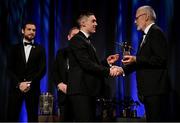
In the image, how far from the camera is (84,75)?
12.1ft

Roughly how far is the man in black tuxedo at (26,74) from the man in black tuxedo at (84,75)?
2.57ft

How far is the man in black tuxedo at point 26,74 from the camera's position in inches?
169

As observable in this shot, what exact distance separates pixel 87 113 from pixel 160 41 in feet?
3.32

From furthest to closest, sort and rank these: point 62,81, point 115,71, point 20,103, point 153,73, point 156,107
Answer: point 62,81 → point 20,103 → point 115,71 → point 153,73 → point 156,107

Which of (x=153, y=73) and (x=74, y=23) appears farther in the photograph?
(x=74, y=23)

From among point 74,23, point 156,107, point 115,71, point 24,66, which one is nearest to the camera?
point 156,107

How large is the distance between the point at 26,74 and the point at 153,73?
1642 millimetres

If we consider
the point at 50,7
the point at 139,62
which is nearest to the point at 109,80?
the point at 50,7

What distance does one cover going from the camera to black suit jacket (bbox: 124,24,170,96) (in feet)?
11.7

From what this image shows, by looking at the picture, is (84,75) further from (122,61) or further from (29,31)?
(29,31)

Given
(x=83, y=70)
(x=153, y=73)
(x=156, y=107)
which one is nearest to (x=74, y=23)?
(x=83, y=70)

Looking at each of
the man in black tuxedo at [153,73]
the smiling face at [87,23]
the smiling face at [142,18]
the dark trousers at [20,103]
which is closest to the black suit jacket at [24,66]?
the dark trousers at [20,103]

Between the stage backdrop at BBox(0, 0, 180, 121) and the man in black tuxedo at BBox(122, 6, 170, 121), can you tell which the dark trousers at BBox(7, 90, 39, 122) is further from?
the stage backdrop at BBox(0, 0, 180, 121)

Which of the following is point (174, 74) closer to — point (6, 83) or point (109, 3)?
point (109, 3)
